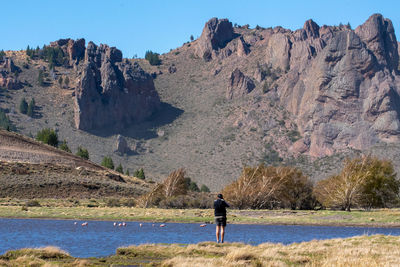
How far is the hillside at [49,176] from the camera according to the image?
7650 cm

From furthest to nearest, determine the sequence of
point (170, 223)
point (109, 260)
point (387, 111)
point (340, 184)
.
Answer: point (387, 111), point (340, 184), point (170, 223), point (109, 260)

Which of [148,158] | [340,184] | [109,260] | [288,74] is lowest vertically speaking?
[109,260]

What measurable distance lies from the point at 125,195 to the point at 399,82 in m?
97.0

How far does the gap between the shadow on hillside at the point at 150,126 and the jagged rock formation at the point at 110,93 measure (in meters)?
1.94

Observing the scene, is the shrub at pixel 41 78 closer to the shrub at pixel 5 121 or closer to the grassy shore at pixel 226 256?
the shrub at pixel 5 121

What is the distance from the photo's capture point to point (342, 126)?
149m

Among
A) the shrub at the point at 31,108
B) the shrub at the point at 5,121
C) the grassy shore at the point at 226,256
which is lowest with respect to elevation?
the grassy shore at the point at 226,256

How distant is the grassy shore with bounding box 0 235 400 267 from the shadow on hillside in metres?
149

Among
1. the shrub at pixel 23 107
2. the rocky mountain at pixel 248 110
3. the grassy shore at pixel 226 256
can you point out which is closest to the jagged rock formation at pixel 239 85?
the rocky mountain at pixel 248 110

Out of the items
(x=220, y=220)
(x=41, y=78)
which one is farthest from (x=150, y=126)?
(x=220, y=220)

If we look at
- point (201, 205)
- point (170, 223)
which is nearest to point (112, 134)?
point (201, 205)

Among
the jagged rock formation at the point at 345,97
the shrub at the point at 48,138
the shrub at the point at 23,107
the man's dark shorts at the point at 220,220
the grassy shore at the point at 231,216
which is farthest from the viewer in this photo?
the shrub at the point at 23,107

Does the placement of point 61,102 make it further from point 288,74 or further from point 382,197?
point 382,197

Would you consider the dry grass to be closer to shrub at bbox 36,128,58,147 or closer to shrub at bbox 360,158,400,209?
shrub at bbox 360,158,400,209
